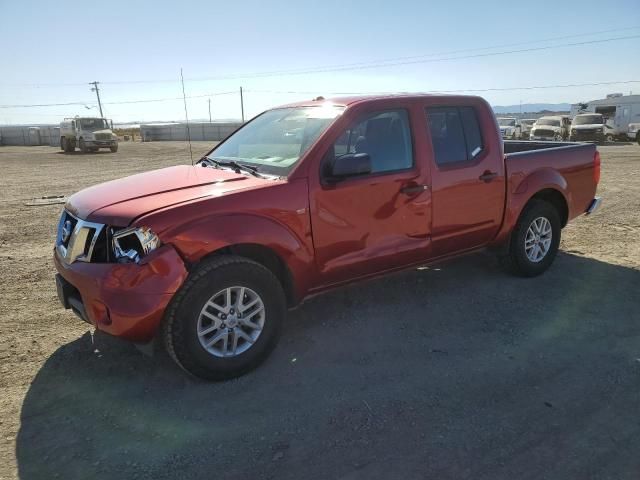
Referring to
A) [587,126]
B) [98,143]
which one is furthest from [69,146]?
[587,126]

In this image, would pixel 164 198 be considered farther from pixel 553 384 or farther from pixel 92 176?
pixel 92 176

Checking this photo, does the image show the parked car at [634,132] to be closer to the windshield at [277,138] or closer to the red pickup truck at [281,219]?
the red pickup truck at [281,219]

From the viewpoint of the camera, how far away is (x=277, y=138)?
4.14m

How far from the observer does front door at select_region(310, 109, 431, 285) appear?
366cm

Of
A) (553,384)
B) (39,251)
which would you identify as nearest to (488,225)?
(553,384)

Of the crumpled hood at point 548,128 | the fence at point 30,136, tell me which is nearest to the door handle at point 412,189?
the crumpled hood at point 548,128

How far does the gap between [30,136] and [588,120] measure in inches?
2093

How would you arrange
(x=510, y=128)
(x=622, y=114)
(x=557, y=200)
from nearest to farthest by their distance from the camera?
1. (x=557, y=200)
2. (x=622, y=114)
3. (x=510, y=128)

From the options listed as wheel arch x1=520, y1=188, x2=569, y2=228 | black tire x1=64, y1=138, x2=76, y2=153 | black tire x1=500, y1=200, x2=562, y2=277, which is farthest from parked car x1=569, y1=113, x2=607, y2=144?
black tire x1=64, y1=138, x2=76, y2=153

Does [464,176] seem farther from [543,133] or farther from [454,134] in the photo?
[543,133]

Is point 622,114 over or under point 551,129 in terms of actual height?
over

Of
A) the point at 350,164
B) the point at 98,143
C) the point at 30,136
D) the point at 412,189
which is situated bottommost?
the point at 412,189

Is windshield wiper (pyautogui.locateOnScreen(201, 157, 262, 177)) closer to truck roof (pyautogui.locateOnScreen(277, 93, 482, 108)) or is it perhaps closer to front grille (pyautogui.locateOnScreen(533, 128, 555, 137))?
truck roof (pyautogui.locateOnScreen(277, 93, 482, 108))

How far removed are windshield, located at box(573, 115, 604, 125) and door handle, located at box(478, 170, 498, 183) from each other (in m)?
29.2
